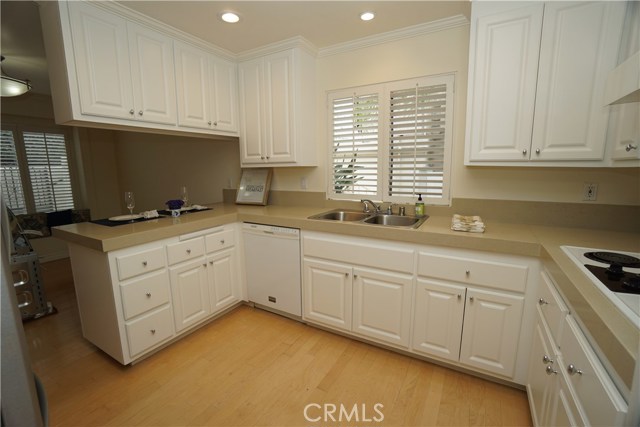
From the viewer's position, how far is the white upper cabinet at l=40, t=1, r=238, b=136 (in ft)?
5.82

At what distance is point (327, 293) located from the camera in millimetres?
2244

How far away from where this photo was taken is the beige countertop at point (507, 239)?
74cm

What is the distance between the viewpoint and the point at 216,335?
2336mm

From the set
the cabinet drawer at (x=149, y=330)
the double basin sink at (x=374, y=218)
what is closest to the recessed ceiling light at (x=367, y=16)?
the double basin sink at (x=374, y=218)

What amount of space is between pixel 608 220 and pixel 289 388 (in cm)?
225

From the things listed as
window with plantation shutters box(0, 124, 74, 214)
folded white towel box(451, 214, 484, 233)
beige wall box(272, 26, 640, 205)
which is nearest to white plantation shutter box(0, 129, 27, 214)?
window with plantation shutters box(0, 124, 74, 214)

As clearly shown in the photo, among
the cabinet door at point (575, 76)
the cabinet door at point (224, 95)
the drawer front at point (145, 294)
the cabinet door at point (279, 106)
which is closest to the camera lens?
the cabinet door at point (575, 76)

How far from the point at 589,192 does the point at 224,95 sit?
2955 millimetres

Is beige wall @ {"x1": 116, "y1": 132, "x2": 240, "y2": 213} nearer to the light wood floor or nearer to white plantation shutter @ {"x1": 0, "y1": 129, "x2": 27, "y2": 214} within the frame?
white plantation shutter @ {"x1": 0, "y1": 129, "x2": 27, "y2": 214}

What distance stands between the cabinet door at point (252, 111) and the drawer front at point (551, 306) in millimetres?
2322

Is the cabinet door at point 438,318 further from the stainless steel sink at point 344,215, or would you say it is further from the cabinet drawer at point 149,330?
the cabinet drawer at point 149,330

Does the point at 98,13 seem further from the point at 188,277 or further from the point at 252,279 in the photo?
the point at 252,279

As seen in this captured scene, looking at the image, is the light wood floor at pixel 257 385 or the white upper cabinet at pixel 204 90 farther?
the white upper cabinet at pixel 204 90

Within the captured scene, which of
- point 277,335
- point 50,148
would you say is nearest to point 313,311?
point 277,335
